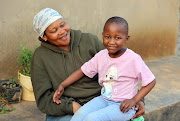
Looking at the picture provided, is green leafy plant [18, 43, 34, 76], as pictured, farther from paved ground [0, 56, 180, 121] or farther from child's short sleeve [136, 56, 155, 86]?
child's short sleeve [136, 56, 155, 86]

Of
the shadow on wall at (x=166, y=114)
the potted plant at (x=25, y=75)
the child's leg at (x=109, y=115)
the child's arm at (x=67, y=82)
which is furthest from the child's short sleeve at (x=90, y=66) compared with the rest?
the potted plant at (x=25, y=75)

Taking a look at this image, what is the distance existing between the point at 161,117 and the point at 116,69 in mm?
1627

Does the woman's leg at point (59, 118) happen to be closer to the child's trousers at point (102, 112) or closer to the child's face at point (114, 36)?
the child's trousers at point (102, 112)

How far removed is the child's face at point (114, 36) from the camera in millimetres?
2018

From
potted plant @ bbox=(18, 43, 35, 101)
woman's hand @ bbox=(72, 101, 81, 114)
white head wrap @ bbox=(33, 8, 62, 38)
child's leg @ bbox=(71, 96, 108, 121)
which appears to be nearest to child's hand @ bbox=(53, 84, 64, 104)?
woman's hand @ bbox=(72, 101, 81, 114)

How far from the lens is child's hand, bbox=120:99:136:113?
1981 mm

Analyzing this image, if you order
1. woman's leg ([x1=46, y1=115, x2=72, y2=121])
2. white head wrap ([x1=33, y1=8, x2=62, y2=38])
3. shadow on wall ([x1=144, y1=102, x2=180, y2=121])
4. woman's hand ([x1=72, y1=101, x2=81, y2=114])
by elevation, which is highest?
white head wrap ([x1=33, y1=8, x2=62, y2=38])

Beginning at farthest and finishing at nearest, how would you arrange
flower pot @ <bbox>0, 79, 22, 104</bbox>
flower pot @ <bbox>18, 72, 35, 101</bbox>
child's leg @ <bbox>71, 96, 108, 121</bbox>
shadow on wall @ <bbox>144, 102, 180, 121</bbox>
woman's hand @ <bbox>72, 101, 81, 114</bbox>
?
flower pot @ <bbox>18, 72, 35, 101</bbox> → flower pot @ <bbox>0, 79, 22, 104</bbox> → shadow on wall @ <bbox>144, 102, 180, 121</bbox> → woman's hand @ <bbox>72, 101, 81, 114</bbox> → child's leg @ <bbox>71, 96, 108, 121</bbox>

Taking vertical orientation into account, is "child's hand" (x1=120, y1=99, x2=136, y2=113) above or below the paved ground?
above

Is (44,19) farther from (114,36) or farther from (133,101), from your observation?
(133,101)

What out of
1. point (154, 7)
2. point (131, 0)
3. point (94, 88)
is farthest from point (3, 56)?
point (154, 7)

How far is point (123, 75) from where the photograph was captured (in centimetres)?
208

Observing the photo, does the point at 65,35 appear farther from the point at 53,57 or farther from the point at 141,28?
the point at 141,28

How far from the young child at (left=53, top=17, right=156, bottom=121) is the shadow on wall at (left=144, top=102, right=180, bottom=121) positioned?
1225 millimetres
